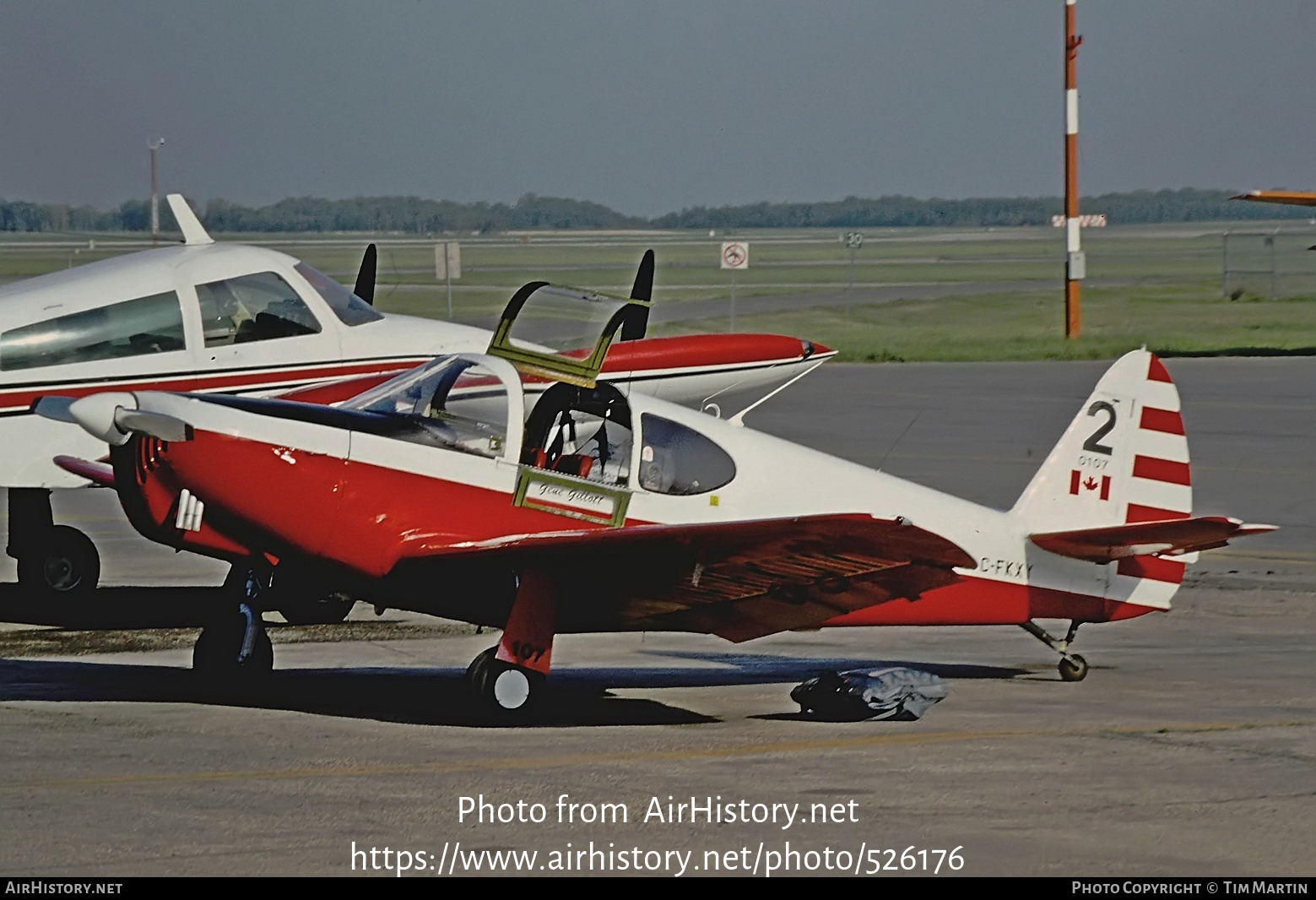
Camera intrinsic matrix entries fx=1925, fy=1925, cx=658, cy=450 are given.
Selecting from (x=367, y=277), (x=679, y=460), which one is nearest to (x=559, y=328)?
(x=679, y=460)

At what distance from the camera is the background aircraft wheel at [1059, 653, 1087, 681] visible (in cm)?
1062

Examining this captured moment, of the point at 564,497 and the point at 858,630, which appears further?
the point at 858,630

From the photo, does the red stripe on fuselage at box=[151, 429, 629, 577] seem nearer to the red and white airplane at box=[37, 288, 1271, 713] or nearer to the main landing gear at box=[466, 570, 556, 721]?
the red and white airplane at box=[37, 288, 1271, 713]

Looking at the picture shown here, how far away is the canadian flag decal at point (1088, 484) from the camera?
34.7ft

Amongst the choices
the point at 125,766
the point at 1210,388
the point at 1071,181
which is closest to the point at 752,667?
the point at 125,766

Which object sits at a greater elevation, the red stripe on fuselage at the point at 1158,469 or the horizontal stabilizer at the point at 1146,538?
the red stripe on fuselage at the point at 1158,469

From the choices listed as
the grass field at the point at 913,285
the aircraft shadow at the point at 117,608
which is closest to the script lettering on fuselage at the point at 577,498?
the aircraft shadow at the point at 117,608

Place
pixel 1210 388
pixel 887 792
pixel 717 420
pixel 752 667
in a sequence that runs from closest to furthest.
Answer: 1. pixel 887 792
2. pixel 717 420
3. pixel 752 667
4. pixel 1210 388

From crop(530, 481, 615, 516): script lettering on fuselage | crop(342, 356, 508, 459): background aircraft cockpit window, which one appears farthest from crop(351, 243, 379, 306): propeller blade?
crop(530, 481, 615, 516): script lettering on fuselage

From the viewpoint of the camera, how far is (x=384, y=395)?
9.76m

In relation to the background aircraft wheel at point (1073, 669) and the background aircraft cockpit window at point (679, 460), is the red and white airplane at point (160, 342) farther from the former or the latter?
the background aircraft wheel at point (1073, 669)

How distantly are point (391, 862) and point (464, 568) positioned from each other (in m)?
2.75

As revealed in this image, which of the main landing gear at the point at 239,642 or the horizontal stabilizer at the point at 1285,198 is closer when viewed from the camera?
the main landing gear at the point at 239,642

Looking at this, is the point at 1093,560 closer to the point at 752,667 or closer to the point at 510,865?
the point at 752,667
